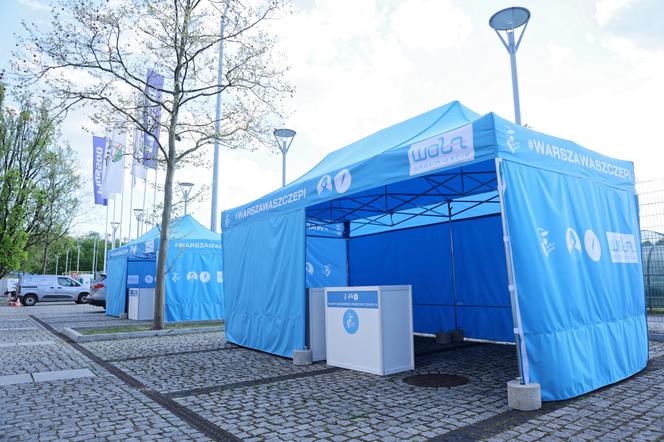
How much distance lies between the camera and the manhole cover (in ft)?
19.6

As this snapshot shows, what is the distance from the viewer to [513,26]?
1002 centimetres

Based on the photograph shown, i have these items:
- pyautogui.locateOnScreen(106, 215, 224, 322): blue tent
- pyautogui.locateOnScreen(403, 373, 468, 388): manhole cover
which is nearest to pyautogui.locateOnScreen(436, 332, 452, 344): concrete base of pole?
pyautogui.locateOnScreen(403, 373, 468, 388): manhole cover

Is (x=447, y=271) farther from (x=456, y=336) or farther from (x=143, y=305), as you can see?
(x=143, y=305)

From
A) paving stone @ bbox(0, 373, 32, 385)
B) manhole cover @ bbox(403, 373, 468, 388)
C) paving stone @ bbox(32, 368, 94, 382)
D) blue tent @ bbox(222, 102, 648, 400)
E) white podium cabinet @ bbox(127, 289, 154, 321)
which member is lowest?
paving stone @ bbox(32, 368, 94, 382)

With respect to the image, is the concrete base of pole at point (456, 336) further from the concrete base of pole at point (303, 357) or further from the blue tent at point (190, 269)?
the blue tent at point (190, 269)

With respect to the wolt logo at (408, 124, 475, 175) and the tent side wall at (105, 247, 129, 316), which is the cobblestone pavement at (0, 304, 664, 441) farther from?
the tent side wall at (105, 247, 129, 316)

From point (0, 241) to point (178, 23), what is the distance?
20.1m

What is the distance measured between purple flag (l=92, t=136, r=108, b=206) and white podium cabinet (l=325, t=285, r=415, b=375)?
2384 centimetres

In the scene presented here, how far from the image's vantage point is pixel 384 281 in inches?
478

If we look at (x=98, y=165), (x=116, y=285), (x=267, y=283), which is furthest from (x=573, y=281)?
(x=98, y=165)

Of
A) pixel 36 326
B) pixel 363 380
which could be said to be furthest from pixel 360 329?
pixel 36 326

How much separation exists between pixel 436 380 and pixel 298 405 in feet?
6.82

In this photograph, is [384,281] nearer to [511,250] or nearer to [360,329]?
[360,329]

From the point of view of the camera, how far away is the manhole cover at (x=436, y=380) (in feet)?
19.6
